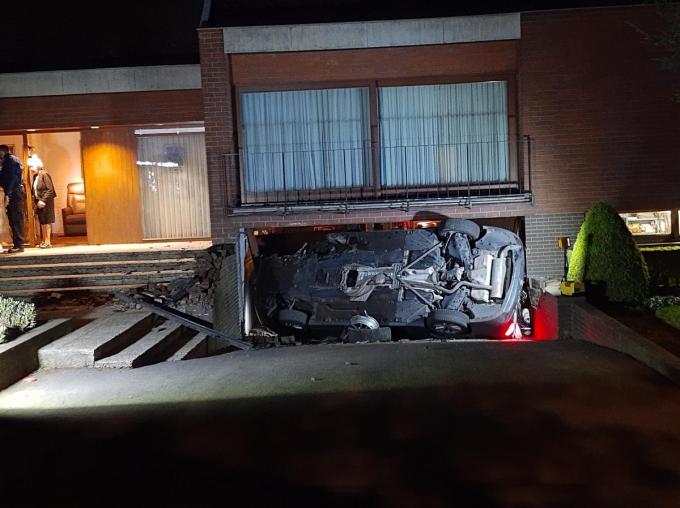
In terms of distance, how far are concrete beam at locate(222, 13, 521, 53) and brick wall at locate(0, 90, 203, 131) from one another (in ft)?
5.76

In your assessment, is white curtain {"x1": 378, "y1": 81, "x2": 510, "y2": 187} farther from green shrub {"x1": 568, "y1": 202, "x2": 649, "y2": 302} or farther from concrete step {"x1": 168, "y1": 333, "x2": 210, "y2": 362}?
concrete step {"x1": 168, "y1": 333, "x2": 210, "y2": 362}

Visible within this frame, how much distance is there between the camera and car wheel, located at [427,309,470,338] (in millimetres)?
10984

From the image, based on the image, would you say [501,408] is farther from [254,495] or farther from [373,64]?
[373,64]

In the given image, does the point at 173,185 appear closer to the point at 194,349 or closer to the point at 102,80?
the point at 102,80

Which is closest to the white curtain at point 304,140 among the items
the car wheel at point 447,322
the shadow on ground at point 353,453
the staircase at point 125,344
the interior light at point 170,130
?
the interior light at point 170,130

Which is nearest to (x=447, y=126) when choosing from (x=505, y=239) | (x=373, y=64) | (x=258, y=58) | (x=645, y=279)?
(x=373, y=64)

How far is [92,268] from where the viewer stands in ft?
40.3

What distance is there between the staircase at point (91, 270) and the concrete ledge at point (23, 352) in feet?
10.3

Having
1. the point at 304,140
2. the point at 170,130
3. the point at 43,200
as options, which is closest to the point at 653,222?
the point at 304,140

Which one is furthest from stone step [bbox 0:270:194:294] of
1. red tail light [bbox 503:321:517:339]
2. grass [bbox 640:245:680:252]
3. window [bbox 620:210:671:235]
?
window [bbox 620:210:671:235]

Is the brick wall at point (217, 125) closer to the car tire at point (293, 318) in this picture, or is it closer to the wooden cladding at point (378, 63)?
the wooden cladding at point (378, 63)

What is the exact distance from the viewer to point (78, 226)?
17328 mm

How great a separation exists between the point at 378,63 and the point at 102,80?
5358mm

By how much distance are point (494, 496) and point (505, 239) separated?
8.18 meters
